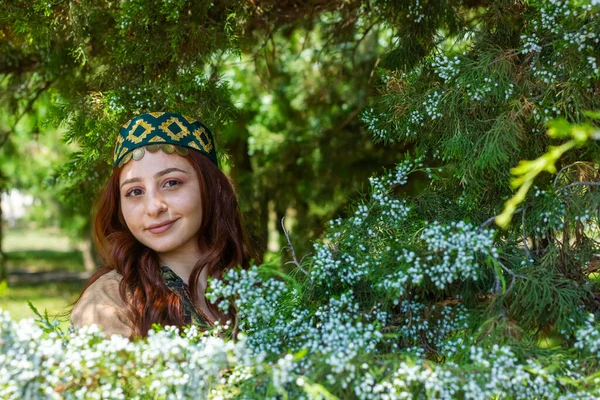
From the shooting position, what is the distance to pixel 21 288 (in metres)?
14.1

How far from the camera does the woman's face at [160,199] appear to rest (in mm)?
2764

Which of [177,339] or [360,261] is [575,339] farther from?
[177,339]

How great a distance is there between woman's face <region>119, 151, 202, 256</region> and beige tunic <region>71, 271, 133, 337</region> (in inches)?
11.6

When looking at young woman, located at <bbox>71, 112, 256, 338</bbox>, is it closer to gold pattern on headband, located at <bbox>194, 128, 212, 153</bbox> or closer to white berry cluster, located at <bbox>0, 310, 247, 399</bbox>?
gold pattern on headband, located at <bbox>194, 128, 212, 153</bbox>

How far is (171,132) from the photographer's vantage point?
2791mm

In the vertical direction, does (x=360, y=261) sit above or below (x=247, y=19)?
below

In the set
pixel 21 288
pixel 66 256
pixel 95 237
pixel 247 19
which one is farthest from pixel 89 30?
pixel 66 256

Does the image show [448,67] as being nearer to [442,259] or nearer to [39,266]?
[442,259]

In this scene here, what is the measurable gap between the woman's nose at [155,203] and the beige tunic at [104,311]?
0.36m

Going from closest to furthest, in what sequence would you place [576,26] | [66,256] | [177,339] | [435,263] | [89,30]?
[177,339] → [435,263] → [576,26] → [89,30] → [66,256]

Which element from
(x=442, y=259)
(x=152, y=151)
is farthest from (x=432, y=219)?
(x=152, y=151)

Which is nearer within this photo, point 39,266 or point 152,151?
point 152,151

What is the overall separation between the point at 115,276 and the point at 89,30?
3.87ft

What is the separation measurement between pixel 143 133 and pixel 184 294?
710 millimetres
